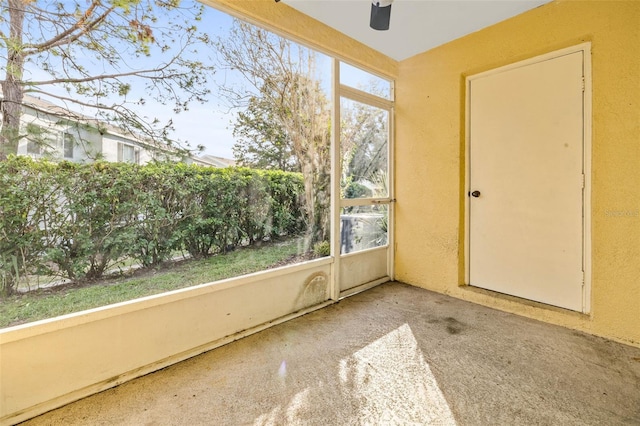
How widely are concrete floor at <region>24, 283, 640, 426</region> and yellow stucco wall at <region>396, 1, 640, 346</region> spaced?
0.35m

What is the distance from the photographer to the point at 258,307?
7.59 ft

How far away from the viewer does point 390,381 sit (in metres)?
1.69

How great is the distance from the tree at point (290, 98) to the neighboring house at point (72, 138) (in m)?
0.76

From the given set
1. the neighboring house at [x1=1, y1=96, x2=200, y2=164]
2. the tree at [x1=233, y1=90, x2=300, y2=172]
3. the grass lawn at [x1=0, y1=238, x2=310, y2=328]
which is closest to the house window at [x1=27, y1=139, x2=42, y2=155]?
the neighboring house at [x1=1, y1=96, x2=200, y2=164]

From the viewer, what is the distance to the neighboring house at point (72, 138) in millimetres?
1518

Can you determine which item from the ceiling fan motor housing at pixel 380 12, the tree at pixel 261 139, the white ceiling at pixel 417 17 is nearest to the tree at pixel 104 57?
the tree at pixel 261 139

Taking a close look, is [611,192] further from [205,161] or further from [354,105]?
[205,161]

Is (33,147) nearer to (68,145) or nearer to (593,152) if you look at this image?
(68,145)

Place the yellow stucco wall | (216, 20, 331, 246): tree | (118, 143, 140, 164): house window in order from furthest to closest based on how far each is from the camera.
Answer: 1. (216, 20, 331, 246): tree
2. the yellow stucco wall
3. (118, 143, 140, 164): house window

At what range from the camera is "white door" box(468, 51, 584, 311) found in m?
2.31

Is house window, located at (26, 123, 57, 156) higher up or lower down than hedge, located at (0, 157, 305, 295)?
higher up

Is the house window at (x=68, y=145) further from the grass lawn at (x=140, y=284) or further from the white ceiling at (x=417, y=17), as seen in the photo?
the white ceiling at (x=417, y=17)

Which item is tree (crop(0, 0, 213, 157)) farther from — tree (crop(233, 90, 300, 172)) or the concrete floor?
the concrete floor

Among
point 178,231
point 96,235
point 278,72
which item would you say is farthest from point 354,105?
point 96,235
